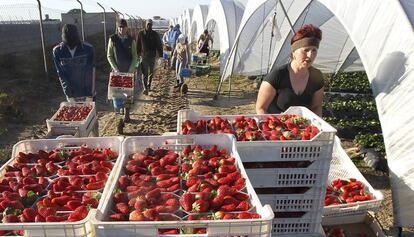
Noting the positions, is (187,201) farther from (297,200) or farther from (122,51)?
(122,51)

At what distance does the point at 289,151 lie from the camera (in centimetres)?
257

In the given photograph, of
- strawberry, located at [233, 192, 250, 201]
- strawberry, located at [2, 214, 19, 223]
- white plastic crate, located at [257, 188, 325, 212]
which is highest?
strawberry, located at [233, 192, 250, 201]

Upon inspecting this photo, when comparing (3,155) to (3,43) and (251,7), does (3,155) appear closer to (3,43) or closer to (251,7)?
(251,7)

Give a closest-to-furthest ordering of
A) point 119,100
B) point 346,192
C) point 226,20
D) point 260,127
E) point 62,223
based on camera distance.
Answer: point 62,223
point 260,127
point 346,192
point 119,100
point 226,20

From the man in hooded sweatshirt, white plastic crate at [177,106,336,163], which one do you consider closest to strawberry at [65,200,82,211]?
Result: white plastic crate at [177,106,336,163]

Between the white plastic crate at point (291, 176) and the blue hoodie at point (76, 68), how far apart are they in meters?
3.70

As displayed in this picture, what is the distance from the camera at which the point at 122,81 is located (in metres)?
6.52

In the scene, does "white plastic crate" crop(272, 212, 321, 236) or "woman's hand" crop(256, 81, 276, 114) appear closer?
"white plastic crate" crop(272, 212, 321, 236)

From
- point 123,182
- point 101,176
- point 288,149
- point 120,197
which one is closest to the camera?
point 120,197

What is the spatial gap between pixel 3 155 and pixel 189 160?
5002mm

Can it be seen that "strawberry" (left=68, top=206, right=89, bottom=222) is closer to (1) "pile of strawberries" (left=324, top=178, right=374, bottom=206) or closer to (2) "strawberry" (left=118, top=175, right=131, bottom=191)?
(2) "strawberry" (left=118, top=175, right=131, bottom=191)

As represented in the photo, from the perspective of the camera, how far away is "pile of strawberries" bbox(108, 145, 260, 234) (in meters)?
1.86

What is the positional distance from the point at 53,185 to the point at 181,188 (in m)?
0.80

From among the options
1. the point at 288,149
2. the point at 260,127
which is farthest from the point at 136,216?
the point at 260,127
